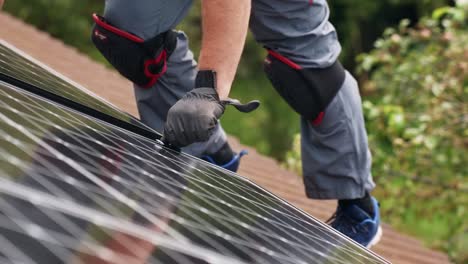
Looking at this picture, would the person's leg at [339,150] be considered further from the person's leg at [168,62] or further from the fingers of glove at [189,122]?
the fingers of glove at [189,122]

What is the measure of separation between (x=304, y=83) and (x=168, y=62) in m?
0.43

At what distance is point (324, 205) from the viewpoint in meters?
4.88

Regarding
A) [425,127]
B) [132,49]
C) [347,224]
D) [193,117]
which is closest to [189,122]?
[193,117]

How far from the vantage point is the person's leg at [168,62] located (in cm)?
292

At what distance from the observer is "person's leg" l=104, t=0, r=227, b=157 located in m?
2.92

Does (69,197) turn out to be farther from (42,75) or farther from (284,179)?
(284,179)

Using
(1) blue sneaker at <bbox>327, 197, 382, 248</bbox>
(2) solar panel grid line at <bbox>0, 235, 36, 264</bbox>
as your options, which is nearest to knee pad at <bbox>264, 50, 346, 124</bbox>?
(1) blue sneaker at <bbox>327, 197, 382, 248</bbox>

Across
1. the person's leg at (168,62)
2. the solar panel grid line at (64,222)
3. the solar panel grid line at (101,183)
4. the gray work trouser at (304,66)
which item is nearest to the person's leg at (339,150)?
the gray work trouser at (304,66)

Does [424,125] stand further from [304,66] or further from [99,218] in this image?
[99,218]

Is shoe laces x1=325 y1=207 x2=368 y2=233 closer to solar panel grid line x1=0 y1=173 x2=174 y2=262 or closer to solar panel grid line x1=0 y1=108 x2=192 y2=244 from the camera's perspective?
solar panel grid line x1=0 y1=108 x2=192 y2=244

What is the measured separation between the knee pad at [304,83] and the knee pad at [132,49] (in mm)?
292

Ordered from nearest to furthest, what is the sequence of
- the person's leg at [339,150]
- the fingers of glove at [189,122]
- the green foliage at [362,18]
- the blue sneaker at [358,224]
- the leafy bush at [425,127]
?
the fingers of glove at [189,122] < the person's leg at [339,150] < the blue sneaker at [358,224] < the leafy bush at [425,127] < the green foliage at [362,18]

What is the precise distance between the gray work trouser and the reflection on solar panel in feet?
1.90

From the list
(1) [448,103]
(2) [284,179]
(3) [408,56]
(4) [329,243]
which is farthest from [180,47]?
(3) [408,56]
